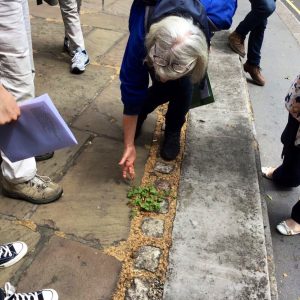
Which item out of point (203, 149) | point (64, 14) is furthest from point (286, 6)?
point (203, 149)

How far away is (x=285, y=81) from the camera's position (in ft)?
13.8

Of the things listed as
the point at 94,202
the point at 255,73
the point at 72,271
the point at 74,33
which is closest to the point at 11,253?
the point at 72,271

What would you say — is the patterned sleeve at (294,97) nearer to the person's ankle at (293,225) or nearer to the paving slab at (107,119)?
the person's ankle at (293,225)

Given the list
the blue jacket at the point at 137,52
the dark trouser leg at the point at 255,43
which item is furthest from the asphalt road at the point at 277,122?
the blue jacket at the point at 137,52

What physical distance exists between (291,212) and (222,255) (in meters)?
0.76

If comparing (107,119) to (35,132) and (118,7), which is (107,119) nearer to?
(35,132)

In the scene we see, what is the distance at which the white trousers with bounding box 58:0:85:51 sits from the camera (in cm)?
329

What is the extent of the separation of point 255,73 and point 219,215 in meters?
2.24

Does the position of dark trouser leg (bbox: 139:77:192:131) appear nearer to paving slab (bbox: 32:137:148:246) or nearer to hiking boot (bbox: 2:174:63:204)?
paving slab (bbox: 32:137:148:246)

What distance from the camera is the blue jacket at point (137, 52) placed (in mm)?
1946

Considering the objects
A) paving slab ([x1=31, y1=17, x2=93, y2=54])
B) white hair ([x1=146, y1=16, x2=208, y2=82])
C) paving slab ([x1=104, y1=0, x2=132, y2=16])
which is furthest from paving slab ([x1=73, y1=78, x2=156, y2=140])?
paving slab ([x1=104, y1=0, x2=132, y2=16])

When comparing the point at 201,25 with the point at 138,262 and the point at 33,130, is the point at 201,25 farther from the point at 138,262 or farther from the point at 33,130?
the point at 138,262

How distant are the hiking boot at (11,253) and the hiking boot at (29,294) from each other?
0.12 meters

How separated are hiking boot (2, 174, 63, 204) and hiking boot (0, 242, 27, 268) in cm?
30
